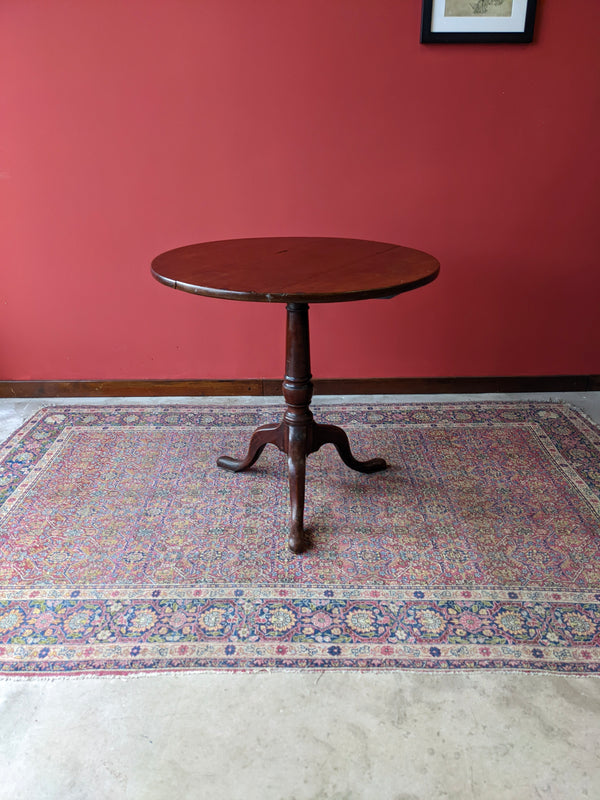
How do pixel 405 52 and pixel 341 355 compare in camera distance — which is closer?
pixel 405 52

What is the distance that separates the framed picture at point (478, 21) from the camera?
2666 millimetres

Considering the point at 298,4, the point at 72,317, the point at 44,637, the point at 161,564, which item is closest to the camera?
the point at 44,637

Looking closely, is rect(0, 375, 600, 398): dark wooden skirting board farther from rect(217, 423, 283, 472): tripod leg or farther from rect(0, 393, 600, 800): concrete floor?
rect(0, 393, 600, 800): concrete floor

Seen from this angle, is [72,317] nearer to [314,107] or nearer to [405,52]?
[314,107]

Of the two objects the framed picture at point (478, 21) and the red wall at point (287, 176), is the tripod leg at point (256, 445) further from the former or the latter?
the framed picture at point (478, 21)

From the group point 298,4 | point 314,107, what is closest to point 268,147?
point 314,107

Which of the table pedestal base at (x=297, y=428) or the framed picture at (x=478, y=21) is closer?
the table pedestal base at (x=297, y=428)

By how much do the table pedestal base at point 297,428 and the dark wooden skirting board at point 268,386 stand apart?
0.81 metres

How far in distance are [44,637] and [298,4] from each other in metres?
2.51

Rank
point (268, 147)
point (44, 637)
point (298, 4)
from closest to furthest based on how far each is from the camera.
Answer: point (44, 637) → point (298, 4) → point (268, 147)

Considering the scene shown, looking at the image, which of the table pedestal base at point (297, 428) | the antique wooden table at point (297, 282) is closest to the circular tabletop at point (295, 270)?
the antique wooden table at point (297, 282)

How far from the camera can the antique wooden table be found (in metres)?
1.71

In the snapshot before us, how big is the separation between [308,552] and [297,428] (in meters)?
0.41

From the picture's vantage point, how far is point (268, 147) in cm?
285
